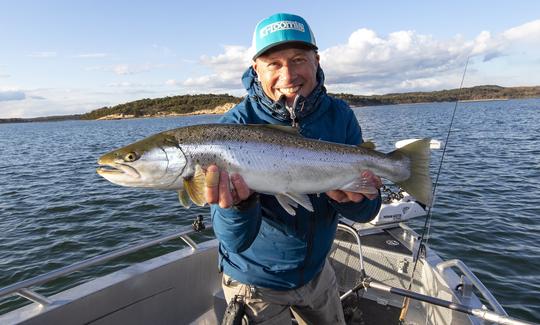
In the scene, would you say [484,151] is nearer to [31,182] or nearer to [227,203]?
[227,203]

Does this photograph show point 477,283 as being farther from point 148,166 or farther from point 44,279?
point 44,279

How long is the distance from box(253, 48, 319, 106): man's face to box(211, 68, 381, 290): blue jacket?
0.10 m

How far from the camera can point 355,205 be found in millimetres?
3697

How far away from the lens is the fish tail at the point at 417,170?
12.7 feet

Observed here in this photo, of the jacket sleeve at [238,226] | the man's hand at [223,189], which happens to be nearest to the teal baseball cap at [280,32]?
the man's hand at [223,189]

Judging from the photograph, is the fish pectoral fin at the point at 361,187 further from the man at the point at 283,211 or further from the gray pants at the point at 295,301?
the gray pants at the point at 295,301

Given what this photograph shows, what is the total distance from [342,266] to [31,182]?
2149 centimetres

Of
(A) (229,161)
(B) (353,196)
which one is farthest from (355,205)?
(A) (229,161)

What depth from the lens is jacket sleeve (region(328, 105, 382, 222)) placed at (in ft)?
12.2

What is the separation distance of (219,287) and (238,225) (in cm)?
359

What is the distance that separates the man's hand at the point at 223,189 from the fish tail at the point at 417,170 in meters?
1.75

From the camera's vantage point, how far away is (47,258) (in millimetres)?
10664

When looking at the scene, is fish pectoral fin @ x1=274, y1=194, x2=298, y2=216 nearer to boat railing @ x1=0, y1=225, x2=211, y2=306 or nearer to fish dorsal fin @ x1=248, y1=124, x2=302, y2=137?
fish dorsal fin @ x1=248, y1=124, x2=302, y2=137

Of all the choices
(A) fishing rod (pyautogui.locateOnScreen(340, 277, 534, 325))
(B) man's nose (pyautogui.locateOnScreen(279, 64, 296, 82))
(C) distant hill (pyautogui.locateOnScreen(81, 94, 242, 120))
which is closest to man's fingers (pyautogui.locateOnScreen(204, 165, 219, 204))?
(B) man's nose (pyautogui.locateOnScreen(279, 64, 296, 82))
